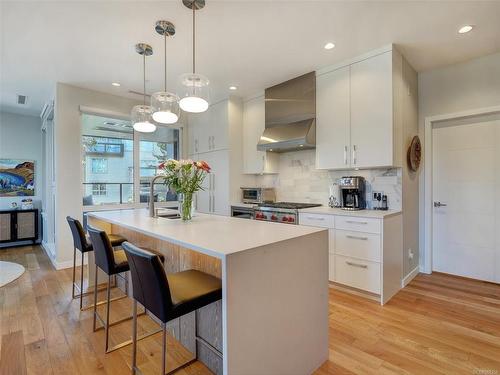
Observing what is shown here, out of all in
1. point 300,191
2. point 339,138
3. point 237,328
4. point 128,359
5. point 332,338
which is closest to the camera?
point 237,328

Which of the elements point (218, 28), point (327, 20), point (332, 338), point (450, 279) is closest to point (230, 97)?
point (218, 28)

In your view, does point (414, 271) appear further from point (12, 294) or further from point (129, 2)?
point (12, 294)

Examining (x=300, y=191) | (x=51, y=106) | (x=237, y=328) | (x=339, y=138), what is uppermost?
(x=51, y=106)

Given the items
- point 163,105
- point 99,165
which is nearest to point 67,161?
point 99,165

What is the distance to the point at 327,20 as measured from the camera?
7.78ft

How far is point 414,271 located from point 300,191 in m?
1.80

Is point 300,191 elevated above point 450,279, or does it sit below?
above

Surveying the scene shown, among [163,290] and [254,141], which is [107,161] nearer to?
[254,141]

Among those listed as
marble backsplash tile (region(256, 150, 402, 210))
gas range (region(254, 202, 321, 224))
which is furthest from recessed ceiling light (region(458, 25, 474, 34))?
gas range (region(254, 202, 321, 224))

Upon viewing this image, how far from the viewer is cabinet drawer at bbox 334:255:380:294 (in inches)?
105

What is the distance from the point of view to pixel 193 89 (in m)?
2.10

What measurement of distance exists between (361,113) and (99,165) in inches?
158

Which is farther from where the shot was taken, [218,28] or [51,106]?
[51,106]

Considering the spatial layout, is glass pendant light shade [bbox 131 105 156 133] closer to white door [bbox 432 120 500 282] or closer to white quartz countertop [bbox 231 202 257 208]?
white quartz countertop [bbox 231 202 257 208]
